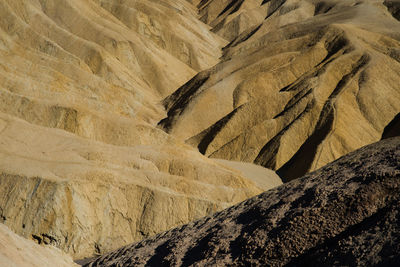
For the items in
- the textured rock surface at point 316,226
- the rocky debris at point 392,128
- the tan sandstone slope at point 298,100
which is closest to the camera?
the textured rock surface at point 316,226

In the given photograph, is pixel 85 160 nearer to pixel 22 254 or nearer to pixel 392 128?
pixel 22 254

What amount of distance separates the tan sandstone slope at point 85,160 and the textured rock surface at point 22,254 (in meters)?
8.97

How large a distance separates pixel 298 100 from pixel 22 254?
3375cm

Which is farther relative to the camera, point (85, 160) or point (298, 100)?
point (298, 100)

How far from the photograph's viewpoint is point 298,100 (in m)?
40.6

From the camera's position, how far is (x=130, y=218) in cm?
2164

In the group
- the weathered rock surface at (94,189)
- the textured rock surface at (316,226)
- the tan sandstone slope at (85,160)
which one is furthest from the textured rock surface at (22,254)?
the tan sandstone slope at (85,160)

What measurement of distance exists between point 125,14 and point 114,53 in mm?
11830

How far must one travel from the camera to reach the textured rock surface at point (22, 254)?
27.7 ft

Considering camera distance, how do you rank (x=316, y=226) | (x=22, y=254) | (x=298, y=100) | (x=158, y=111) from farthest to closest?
(x=158, y=111) < (x=298, y=100) < (x=22, y=254) < (x=316, y=226)

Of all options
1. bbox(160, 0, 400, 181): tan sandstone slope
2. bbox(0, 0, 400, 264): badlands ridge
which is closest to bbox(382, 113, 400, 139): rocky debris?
bbox(0, 0, 400, 264): badlands ridge

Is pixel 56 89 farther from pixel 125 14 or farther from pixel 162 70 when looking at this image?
pixel 125 14

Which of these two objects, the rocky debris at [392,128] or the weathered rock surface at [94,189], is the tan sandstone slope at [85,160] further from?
the rocky debris at [392,128]

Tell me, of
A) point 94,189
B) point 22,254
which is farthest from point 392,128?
point 22,254
